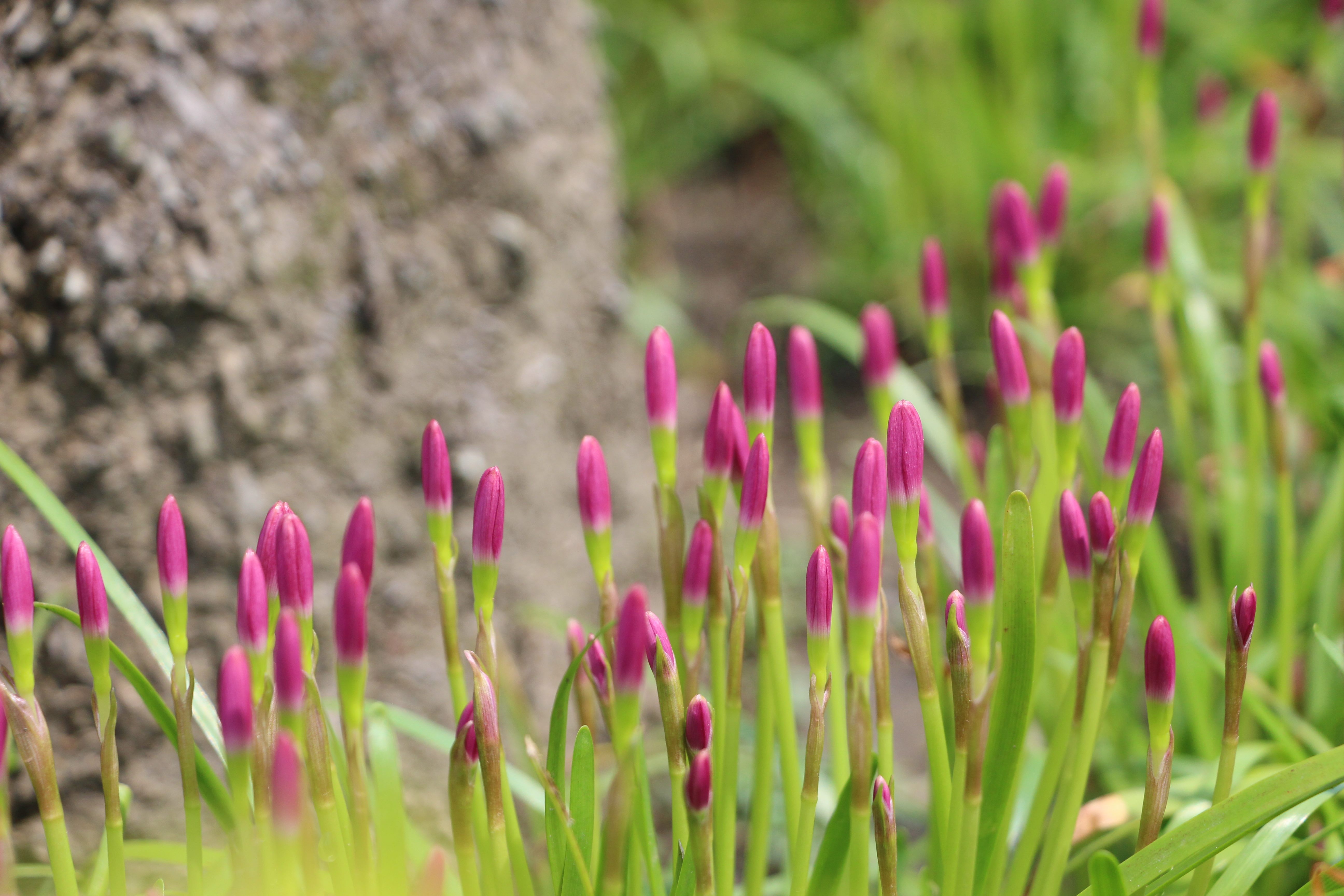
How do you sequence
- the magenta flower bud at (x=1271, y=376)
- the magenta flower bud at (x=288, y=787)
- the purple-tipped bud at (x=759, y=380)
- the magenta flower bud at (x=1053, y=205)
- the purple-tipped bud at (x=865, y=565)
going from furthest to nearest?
1. the magenta flower bud at (x=1053, y=205)
2. the magenta flower bud at (x=1271, y=376)
3. the purple-tipped bud at (x=759, y=380)
4. the purple-tipped bud at (x=865, y=565)
5. the magenta flower bud at (x=288, y=787)

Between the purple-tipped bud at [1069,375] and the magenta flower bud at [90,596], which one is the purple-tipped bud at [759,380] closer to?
the purple-tipped bud at [1069,375]

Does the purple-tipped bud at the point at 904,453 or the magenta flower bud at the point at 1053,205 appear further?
the magenta flower bud at the point at 1053,205

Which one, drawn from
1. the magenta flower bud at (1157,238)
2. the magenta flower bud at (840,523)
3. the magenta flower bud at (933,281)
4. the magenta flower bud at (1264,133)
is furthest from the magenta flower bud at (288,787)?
the magenta flower bud at (1264,133)

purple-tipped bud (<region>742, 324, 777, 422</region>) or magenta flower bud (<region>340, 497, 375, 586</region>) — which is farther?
purple-tipped bud (<region>742, 324, 777, 422</region>)

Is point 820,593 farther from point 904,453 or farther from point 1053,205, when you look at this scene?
point 1053,205

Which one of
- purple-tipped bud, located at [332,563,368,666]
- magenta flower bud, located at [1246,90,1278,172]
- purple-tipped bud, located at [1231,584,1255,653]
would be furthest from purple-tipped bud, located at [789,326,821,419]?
magenta flower bud, located at [1246,90,1278,172]

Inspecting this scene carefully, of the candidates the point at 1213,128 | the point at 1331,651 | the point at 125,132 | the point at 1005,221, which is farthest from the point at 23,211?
the point at 1213,128

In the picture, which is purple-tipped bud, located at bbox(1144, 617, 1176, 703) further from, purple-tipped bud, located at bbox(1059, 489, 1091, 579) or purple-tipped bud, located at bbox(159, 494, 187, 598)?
purple-tipped bud, located at bbox(159, 494, 187, 598)

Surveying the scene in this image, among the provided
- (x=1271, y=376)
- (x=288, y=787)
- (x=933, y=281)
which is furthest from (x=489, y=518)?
(x=1271, y=376)
